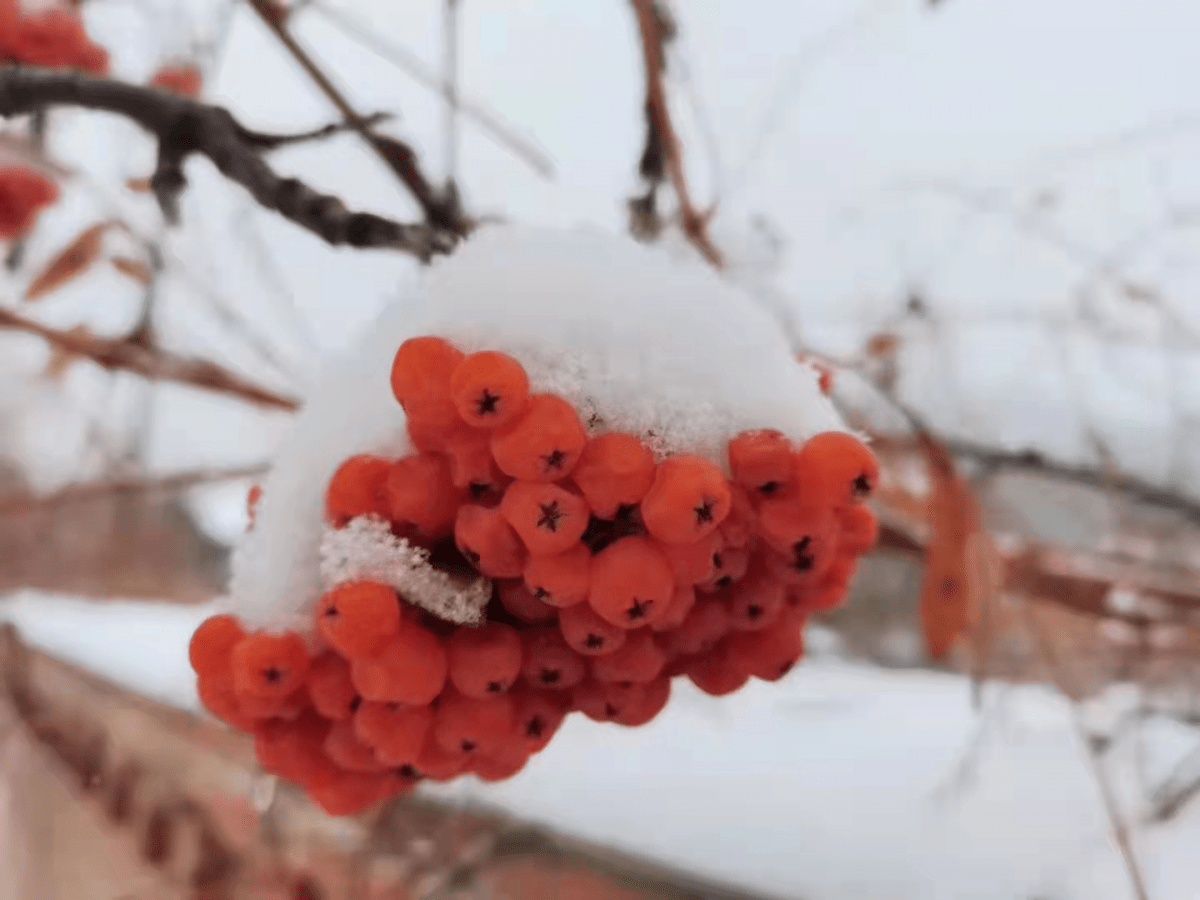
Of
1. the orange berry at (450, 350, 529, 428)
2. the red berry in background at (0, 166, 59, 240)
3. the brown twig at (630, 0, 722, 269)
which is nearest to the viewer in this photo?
the orange berry at (450, 350, 529, 428)

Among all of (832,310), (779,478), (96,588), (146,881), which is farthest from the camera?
(96,588)

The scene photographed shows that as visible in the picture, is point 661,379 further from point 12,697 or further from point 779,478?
point 12,697

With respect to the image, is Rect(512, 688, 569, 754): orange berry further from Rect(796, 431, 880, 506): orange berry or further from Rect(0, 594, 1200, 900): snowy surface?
Rect(0, 594, 1200, 900): snowy surface

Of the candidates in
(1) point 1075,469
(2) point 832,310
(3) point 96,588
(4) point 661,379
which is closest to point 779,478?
(4) point 661,379

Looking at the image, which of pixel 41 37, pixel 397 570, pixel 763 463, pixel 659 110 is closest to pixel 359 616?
pixel 397 570

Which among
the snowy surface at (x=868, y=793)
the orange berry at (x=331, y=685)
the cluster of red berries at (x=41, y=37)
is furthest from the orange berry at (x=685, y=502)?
the cluster of red berries at (x=41, y=37)

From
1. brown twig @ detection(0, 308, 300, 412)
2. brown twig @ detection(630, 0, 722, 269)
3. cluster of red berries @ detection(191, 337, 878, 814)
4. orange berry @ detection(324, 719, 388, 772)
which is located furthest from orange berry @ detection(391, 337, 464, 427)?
brown twig @ detection(0, 308, 300, 412)
